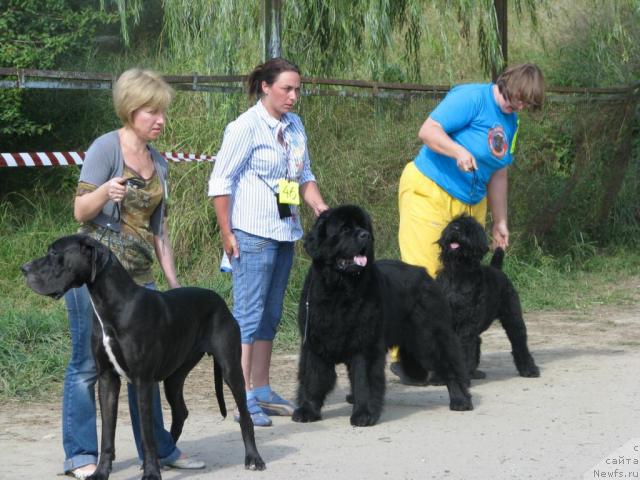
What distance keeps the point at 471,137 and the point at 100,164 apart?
3.02 meters

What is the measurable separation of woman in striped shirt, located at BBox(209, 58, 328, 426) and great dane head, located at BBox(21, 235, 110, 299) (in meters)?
1.54

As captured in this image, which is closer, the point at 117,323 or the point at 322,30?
the point at 117,323

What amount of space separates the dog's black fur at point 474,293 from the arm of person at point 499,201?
0.37ft

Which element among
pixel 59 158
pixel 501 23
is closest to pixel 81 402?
pixel 59 158

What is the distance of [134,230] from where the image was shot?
4.98 metres

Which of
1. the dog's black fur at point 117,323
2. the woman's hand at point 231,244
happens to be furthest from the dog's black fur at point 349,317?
the dog's black fur at point 117,323

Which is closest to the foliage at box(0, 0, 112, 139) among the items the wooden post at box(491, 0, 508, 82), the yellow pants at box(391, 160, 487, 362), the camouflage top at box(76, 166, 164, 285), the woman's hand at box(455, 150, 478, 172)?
the wooden post at box(491, 0, 508, 82)

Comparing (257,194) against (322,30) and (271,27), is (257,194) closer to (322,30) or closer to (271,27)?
(271,27)

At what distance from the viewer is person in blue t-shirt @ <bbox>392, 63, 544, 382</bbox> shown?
6.92m

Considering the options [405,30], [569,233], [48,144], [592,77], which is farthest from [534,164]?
[48,144]

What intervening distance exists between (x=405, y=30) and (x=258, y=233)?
6668mm

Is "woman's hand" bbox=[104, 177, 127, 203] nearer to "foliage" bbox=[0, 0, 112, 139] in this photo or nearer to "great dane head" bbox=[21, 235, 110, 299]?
"great dane head" bbox=[21, 235, 110, 299]

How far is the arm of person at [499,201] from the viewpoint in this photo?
736 cm

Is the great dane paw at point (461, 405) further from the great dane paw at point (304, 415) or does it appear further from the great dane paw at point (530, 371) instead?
the great dane paw at point (530, 371)
